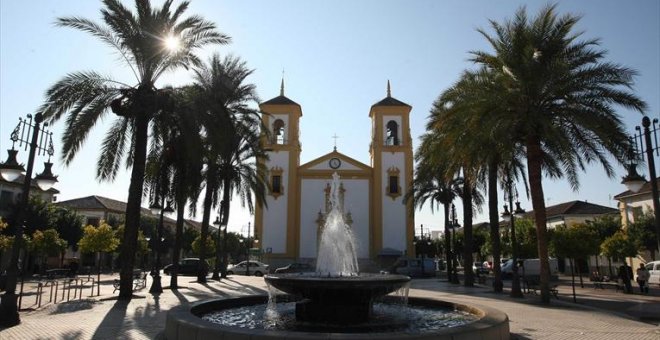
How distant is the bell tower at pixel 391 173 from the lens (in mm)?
43188

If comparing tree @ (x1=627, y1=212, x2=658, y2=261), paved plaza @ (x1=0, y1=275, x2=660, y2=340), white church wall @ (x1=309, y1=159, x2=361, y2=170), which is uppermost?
white church wall @ (x1=309, y1=159, x2=361, y2=170)

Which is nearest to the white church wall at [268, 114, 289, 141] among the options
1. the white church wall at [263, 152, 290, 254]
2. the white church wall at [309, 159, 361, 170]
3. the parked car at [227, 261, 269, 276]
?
the white church wall at [263, 152, 290, 254]

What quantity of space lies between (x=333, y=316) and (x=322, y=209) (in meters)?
34.7

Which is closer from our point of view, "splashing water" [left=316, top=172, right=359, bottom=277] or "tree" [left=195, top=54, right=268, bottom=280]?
"splashing water" [left=316, top=172, right=359, bottom=277]

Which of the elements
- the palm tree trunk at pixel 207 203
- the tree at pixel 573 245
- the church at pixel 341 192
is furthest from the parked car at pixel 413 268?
the palm tree trunk at pixel 207 203

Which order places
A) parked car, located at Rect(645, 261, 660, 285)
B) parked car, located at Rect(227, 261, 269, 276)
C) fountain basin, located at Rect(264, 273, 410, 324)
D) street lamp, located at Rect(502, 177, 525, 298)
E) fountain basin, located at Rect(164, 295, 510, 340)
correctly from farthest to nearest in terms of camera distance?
parked car, located at Rect(227, 261, 269, 276) < parked car, located at Rect(645, 261, 660, 285) < street lamp, located at Rect(502, 177, 525, 298) < fountain basin, located at Rect(264, 273, 410, 324) < fountain basin, located at Rect(164, 295, 510, 340)

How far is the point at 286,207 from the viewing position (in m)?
43.4

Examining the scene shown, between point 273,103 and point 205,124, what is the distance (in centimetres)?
2988

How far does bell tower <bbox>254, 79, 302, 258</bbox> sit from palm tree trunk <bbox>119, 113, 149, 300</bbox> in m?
25.9

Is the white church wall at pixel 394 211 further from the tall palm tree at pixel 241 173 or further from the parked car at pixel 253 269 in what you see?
the tall palm tree at pixel 241 173

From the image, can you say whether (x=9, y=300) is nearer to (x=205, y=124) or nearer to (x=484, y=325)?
(x=205, y=124)

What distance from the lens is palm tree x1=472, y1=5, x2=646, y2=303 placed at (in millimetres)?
13719

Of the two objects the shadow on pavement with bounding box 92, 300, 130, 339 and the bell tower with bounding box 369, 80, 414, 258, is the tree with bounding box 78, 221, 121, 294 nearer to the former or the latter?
the shadow on pavement with bounding box 92, 300, 130, 339

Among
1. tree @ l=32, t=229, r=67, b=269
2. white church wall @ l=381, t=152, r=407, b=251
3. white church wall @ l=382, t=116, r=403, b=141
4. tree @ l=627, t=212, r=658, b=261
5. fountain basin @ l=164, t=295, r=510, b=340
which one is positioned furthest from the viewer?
white church wall @ l=382, t=116, r=403, b=141
